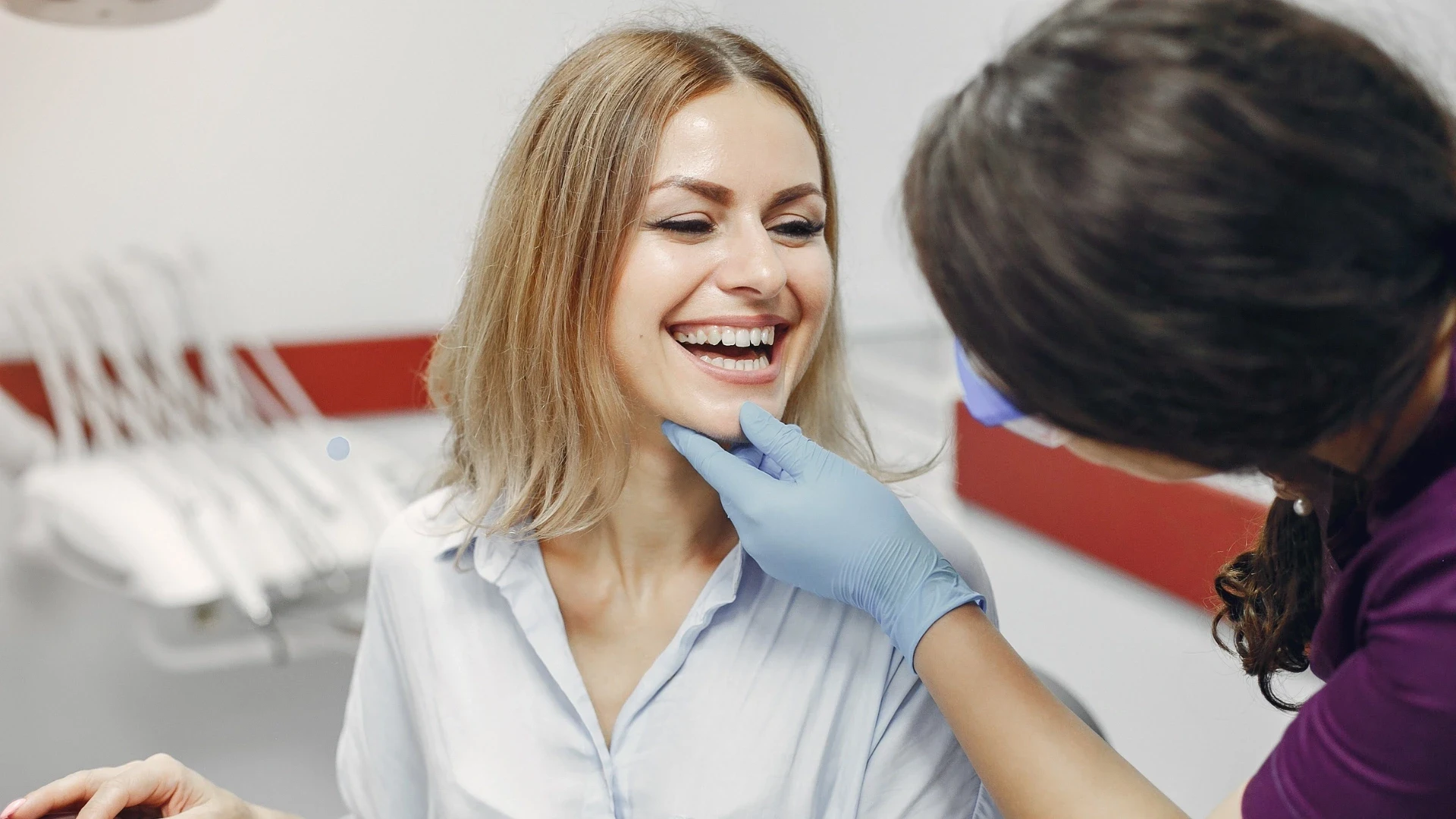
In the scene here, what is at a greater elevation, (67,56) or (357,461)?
(67,56)

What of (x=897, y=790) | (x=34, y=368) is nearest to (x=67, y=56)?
(x=34, y=368)

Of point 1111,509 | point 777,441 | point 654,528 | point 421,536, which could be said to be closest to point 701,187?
point 777,441

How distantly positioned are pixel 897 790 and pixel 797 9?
1467 millimetres

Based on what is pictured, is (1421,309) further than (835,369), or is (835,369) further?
(835,369)

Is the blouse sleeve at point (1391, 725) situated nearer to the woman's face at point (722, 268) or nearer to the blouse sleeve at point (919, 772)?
the blouse sleeve at point (919, 772)

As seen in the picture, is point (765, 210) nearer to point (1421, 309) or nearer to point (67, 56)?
point (1421, 309)

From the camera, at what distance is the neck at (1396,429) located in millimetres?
688

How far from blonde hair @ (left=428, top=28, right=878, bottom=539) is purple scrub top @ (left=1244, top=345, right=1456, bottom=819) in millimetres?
622

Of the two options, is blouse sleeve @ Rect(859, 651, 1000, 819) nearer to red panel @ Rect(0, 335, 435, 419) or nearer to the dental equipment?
the dental equipment

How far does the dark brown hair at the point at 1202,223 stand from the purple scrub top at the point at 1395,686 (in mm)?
77

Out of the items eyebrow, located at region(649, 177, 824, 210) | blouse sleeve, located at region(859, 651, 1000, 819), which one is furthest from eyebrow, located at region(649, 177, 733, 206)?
blouse sleeve, located at region(859, 651, 1000, 819)

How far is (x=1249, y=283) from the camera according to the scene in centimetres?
61

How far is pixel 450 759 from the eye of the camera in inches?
43.9

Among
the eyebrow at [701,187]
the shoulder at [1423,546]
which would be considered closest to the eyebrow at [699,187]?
the eyebrow at [701,187]
